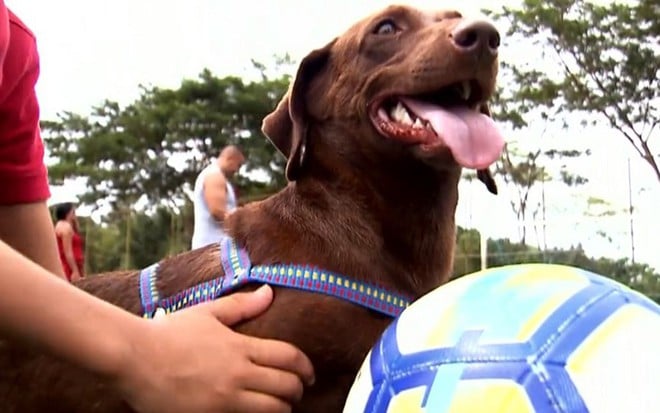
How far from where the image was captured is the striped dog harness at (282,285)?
250 cm

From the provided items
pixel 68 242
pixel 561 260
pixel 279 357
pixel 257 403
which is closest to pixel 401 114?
pixel 279 357

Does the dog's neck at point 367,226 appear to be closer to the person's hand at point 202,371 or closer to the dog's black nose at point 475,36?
the dog's black nose at point 475,36

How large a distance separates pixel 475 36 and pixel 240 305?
929mm

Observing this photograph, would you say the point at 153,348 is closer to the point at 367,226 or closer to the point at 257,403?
the point at 257,403

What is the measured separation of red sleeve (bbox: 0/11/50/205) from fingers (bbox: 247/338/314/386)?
1079 millimetres

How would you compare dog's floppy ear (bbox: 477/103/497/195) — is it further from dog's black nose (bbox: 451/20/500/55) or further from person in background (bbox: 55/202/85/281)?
person in background (bbox: 55/202/85/281)

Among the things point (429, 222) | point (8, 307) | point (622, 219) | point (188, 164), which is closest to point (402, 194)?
point (429, 222)

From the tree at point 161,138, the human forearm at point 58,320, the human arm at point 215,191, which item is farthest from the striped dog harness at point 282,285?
the tree at point 161,138

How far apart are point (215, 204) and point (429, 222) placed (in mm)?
4369

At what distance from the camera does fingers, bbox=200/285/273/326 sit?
2.21 metres

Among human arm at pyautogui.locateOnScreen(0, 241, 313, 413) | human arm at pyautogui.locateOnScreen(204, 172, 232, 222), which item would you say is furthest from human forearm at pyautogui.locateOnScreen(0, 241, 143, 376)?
human arm at pyautogui.locateOnScreen(204, 172, 232, 222)

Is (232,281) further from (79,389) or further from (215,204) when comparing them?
(215,204)

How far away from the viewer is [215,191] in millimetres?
7133

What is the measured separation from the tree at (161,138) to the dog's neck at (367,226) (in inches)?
1070
